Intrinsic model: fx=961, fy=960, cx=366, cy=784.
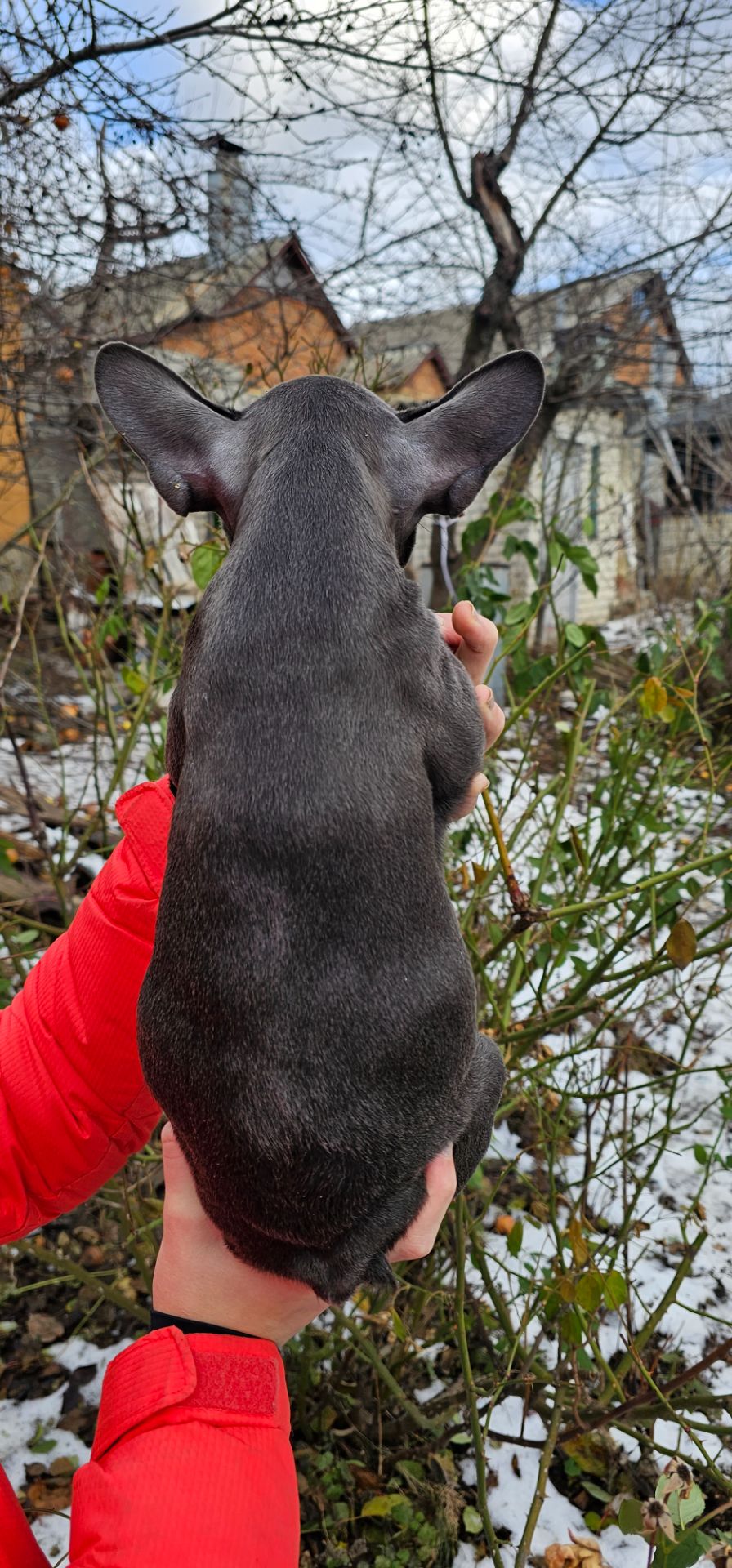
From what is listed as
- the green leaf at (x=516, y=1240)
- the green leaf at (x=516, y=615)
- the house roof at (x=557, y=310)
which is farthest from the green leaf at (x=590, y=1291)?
the house roof at (x=557, y=310)

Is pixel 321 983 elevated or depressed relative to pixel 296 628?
depressed

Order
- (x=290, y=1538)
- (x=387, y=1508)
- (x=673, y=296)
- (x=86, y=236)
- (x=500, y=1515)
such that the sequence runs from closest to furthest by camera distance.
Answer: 1. (x=290, y=1538)
2. (x=387, y=1508)
3. (x=500, y=1515)
4. (x=86, y=236)
5. (x=673, y=296)

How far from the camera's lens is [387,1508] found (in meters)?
2.49

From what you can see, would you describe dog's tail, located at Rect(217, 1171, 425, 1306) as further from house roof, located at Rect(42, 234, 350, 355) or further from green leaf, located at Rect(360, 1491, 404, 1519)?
house roof, located at Rect(42, 234, 350, 355)

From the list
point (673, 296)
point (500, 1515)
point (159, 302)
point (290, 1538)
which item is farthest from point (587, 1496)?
point (673, 296)

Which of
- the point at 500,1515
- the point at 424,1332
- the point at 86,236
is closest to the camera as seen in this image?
the point at 500,1515

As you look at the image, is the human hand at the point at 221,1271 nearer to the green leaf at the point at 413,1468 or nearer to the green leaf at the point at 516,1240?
the green leaf at the point at 516,1240

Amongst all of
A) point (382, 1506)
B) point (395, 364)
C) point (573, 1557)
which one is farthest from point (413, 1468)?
point (395, 364)

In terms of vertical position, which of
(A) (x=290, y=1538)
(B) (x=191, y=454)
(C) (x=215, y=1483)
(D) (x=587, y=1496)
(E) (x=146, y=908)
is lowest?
(D) (x=587, y=1496)

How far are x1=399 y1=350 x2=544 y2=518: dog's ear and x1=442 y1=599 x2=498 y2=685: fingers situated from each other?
0.23 metres

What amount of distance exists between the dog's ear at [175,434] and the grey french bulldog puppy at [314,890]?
74 millimetres

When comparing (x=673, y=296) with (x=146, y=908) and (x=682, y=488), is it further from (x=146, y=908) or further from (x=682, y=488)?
(x=146, y=908)

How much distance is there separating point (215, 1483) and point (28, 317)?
17.6 ft

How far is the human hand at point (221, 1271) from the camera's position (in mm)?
1606
